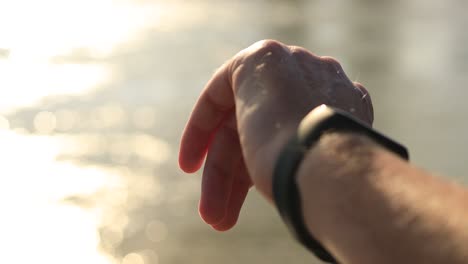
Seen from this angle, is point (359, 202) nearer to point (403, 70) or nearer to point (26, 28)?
point (403, 70)

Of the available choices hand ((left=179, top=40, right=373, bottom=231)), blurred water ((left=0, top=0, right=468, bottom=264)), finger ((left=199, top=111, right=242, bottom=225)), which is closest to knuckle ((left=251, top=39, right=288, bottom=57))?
hand ((left=179, top=40, right=373, bottom=231))

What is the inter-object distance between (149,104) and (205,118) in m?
6.00

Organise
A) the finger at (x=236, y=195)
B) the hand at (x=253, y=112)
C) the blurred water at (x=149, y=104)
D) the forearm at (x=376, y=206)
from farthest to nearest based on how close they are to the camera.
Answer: the blurred water at (x=149, y=104) → the finger at (x=236, y=195) → the hand at (x=253, y=112) → the forearm at (x=376, y=206)

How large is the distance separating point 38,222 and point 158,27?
6.24 metres

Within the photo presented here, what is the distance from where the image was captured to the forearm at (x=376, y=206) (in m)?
0.94

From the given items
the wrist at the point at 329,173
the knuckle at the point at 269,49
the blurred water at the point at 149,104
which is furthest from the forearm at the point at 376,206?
the blurred water at the point at 149,104

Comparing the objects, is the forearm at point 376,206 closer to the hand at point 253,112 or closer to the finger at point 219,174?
the hand at point 253,112

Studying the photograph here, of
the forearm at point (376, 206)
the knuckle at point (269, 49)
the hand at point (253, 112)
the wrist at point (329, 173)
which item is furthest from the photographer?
the knuckle at point (269, 49)

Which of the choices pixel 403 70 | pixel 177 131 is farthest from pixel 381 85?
pixel 177 131

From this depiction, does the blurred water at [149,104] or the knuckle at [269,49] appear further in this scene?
the blurred water at [149,104]

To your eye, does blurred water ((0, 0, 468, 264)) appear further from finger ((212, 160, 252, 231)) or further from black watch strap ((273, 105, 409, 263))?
black watch strap ((273, 105, 409, 263))

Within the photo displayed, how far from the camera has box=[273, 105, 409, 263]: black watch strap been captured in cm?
117

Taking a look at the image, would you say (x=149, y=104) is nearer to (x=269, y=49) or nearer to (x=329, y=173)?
(x=269, y=49)

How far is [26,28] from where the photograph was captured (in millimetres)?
10156
